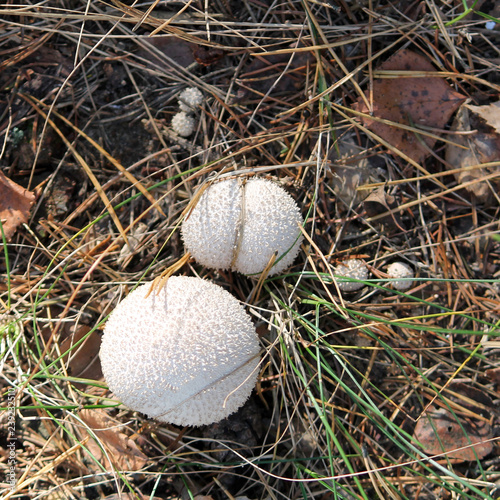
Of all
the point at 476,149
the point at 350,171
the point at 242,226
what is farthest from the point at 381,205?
the point at 242,226

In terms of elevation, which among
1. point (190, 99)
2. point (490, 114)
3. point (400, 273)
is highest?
point (190, 99)

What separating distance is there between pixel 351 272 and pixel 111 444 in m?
1.84

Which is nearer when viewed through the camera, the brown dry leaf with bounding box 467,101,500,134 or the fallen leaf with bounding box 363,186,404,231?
the brown dry leaf with bounding box 467,101,500,134

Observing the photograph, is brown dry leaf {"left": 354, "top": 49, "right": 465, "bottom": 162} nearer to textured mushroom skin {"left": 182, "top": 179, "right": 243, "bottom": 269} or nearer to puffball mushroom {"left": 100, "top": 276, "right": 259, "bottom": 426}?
textured mushroom skin {"left": 182, "top": 179, "right": 243, "bottom": 269}

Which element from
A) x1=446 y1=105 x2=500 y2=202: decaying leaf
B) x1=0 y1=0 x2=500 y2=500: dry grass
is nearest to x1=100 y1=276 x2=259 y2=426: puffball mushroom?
x1=0 y1=0 x2=500 y2=500: dry grass

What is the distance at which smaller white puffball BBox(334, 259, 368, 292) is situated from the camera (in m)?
2.71

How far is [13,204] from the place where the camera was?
9.34ft

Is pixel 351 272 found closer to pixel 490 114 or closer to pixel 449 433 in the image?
A: pixel 449 433

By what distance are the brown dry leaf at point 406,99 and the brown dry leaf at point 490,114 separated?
0.45 feet

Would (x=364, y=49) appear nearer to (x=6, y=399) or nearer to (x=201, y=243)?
(x=201, y=243)

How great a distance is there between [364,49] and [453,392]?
89.2 inches

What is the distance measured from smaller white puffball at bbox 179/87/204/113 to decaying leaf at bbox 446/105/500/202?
1687 mm

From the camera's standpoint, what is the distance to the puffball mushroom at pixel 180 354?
2137 mm

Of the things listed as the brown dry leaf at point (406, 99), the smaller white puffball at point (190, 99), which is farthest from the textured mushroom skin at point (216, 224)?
the brown dry leaf at point (406, 99)
